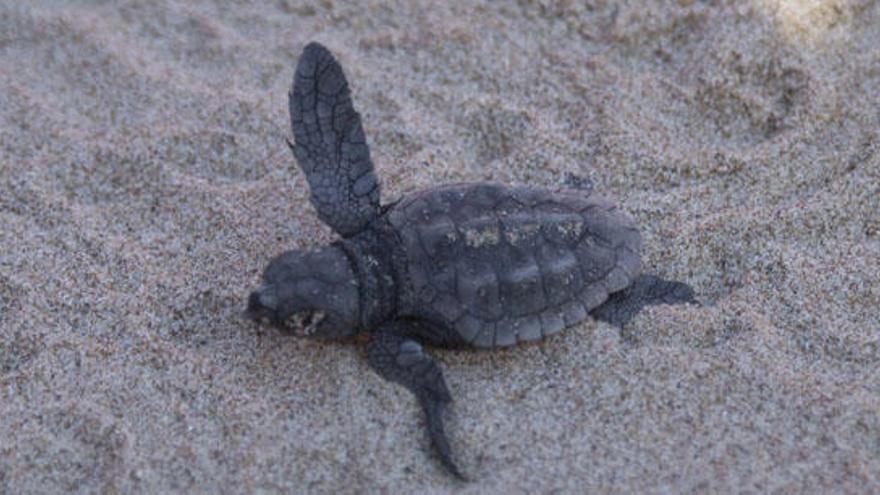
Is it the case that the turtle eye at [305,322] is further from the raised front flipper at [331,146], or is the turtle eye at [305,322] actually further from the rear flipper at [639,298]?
the rear flipper at [639,298]

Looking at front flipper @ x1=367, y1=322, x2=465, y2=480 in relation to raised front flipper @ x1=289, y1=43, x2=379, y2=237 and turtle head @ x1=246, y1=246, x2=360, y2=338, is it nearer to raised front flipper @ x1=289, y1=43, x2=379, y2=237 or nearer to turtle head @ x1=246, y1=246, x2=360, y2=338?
turtle head @ x1=246, y1=246, x2=360, y2=338

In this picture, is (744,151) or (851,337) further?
(744,151)

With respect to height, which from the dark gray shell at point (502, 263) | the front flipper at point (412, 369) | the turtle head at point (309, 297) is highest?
the dark gray shell at point (502, 263)

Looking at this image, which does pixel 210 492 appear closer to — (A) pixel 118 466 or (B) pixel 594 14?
(A) pixel 118 466

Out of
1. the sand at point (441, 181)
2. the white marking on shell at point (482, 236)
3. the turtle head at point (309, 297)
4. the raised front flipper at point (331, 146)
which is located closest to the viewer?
the sand at point (441, 181)

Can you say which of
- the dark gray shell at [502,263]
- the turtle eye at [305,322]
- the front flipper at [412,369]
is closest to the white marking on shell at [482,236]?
the dark gray shell at [502,263]

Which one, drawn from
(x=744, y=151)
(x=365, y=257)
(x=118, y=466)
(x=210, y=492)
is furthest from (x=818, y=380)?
(x=118, y=466)
